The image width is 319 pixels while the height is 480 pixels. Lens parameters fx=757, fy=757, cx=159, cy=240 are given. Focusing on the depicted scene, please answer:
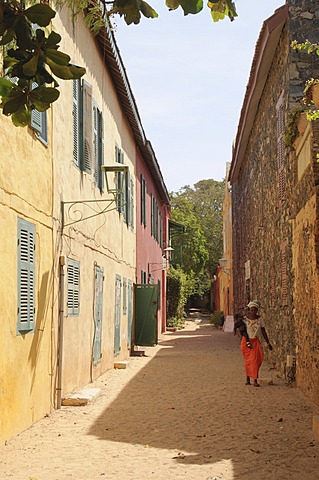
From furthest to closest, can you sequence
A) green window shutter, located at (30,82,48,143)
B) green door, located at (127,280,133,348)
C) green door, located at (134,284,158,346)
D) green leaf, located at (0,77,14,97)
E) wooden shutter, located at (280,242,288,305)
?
green door, located at (134,284,158,346)
green door, located at (127,280,133,348)
wooden shutter, located at (280,242,288,305)
green window shutter, located at (30,82,48,143)
green leaf, located at (0,77,14,97)

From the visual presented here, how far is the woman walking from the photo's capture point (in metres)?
11.8

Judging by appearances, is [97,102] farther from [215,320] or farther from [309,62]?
[215,320]

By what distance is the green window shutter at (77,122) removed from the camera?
439 inches

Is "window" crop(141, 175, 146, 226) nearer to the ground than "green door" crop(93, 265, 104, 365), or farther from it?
farther from it

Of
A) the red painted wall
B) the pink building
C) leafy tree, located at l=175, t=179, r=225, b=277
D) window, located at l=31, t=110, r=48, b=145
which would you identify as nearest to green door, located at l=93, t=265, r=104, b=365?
window, located at l=31, t=110, r=48, b=145

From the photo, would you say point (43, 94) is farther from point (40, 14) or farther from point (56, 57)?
point (40, 14)

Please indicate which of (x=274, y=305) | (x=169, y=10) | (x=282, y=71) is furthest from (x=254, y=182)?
(x=169, y=10)

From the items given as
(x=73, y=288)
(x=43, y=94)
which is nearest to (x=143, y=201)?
(x=73, y=288)

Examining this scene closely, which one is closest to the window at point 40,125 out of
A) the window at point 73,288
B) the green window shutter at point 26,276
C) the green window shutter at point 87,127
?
the green window shutter at point 26,276

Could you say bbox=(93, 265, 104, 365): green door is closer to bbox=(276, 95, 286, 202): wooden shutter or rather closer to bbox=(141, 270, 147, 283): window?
bbox=(276, 95, 286, 202): wooden shutter

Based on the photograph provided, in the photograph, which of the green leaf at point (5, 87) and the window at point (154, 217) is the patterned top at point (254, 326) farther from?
the window at point (154, 217)

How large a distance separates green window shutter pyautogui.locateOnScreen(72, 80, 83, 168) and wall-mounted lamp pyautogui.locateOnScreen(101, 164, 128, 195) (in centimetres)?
128

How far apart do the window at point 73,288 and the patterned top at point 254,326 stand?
112 inches

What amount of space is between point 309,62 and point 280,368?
5.34 m
